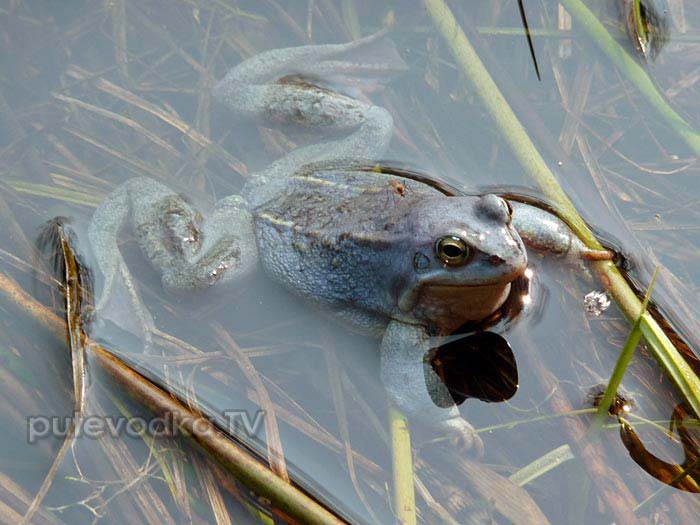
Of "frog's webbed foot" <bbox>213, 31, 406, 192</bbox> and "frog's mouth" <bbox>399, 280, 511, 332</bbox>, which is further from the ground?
"frog's webbed foot" <bbox>213, 31, 406, 192</bbox>

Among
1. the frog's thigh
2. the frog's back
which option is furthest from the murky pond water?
the frog's back

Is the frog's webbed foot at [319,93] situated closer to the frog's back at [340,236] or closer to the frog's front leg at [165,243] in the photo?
the frog's back at [340,236]

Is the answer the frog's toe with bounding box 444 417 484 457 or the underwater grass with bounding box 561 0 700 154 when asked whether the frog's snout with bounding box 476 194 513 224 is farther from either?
the underwater grass with bounding box 561 0 700 154

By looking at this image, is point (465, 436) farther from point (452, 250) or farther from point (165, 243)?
point (165, 243)

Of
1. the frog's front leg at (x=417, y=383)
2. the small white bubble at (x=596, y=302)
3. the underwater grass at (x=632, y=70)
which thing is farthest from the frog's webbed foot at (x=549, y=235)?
the underwater grass at (x=632, y=70)

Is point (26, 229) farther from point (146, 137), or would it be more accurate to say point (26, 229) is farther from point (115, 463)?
point (115, 463)

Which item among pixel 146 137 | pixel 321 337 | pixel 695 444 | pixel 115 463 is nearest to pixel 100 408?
pixel 115 463
